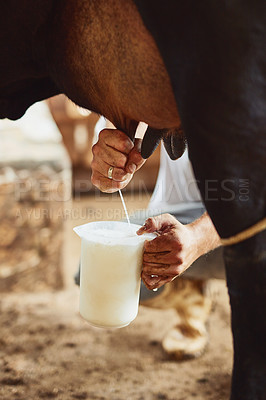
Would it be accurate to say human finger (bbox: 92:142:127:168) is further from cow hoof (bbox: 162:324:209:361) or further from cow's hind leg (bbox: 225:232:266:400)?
cow hoof (bbox: 162:324:209:361)

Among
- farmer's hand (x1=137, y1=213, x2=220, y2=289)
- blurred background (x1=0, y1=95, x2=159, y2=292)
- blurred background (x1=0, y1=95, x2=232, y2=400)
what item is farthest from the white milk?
blurred background (x1=0, y1=95, x2=159, y2=292)

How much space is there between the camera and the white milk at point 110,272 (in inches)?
31.2

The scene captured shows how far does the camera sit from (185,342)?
55.9 inches

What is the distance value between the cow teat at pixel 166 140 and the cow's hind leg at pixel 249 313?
242 mm

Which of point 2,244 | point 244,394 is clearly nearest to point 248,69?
point 244,394

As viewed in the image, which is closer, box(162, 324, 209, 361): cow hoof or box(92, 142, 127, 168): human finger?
box(92, 142, 127, 168): human finger

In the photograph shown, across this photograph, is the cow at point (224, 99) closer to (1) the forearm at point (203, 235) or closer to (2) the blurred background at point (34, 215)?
(1) the forearm at point (203, 235)

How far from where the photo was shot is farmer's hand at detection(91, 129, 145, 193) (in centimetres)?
80

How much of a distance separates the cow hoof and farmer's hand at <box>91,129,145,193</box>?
0.66 m

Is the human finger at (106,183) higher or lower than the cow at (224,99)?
lower

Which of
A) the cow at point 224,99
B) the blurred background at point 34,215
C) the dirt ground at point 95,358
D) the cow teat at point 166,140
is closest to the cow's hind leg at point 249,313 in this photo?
the cow at point 224,99

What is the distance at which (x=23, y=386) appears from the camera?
3.85ft

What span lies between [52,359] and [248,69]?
1.11 meters

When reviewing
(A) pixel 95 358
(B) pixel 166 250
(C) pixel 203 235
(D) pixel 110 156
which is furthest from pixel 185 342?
(D) pixel 110 156
